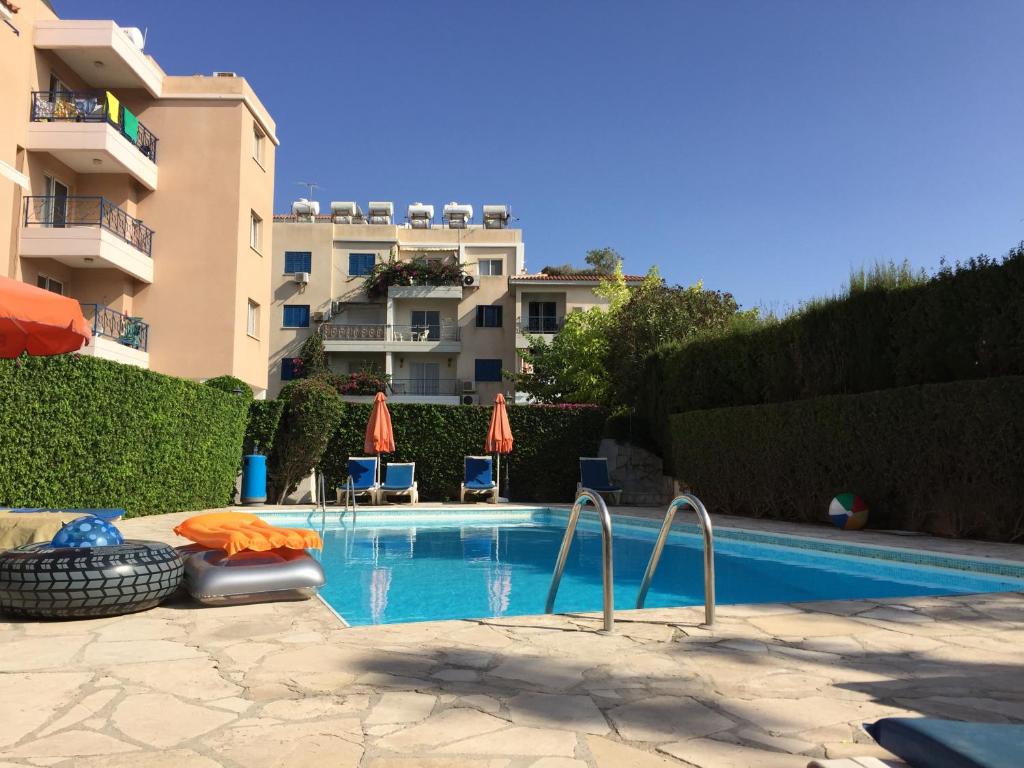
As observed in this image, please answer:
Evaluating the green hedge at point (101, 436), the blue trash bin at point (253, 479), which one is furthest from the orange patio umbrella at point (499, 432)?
the green hedge at point (101, 436)

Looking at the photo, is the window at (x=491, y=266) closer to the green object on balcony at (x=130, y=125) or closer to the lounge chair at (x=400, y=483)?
the green object on balcony at (x=130, y=125)

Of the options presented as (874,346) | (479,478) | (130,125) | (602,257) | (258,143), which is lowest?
(479,478)

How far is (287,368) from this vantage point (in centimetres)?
3725

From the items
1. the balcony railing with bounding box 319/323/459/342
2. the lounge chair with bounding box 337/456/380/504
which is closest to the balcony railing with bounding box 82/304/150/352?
the lounge chair with bounding box 337/456/380/504

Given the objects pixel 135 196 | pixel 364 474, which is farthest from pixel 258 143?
pixel 364 474

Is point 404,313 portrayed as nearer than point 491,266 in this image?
Yes

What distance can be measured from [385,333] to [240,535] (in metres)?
31.8

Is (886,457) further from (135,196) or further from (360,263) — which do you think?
(360,263)

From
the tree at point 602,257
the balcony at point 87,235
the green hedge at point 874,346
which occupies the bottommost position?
the green hedge at point 874,346

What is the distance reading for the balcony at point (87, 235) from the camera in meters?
17.2

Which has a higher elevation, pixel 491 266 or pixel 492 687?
pixel 491 266

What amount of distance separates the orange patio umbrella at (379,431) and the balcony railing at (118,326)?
696 centimetres

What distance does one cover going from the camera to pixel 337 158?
2642 centimetres

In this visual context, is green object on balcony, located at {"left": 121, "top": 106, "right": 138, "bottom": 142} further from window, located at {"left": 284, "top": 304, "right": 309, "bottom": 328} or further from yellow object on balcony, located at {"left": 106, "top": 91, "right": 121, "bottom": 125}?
window, located at {"left": 284, "top": 304, "right": 309, "bottom": 328}
